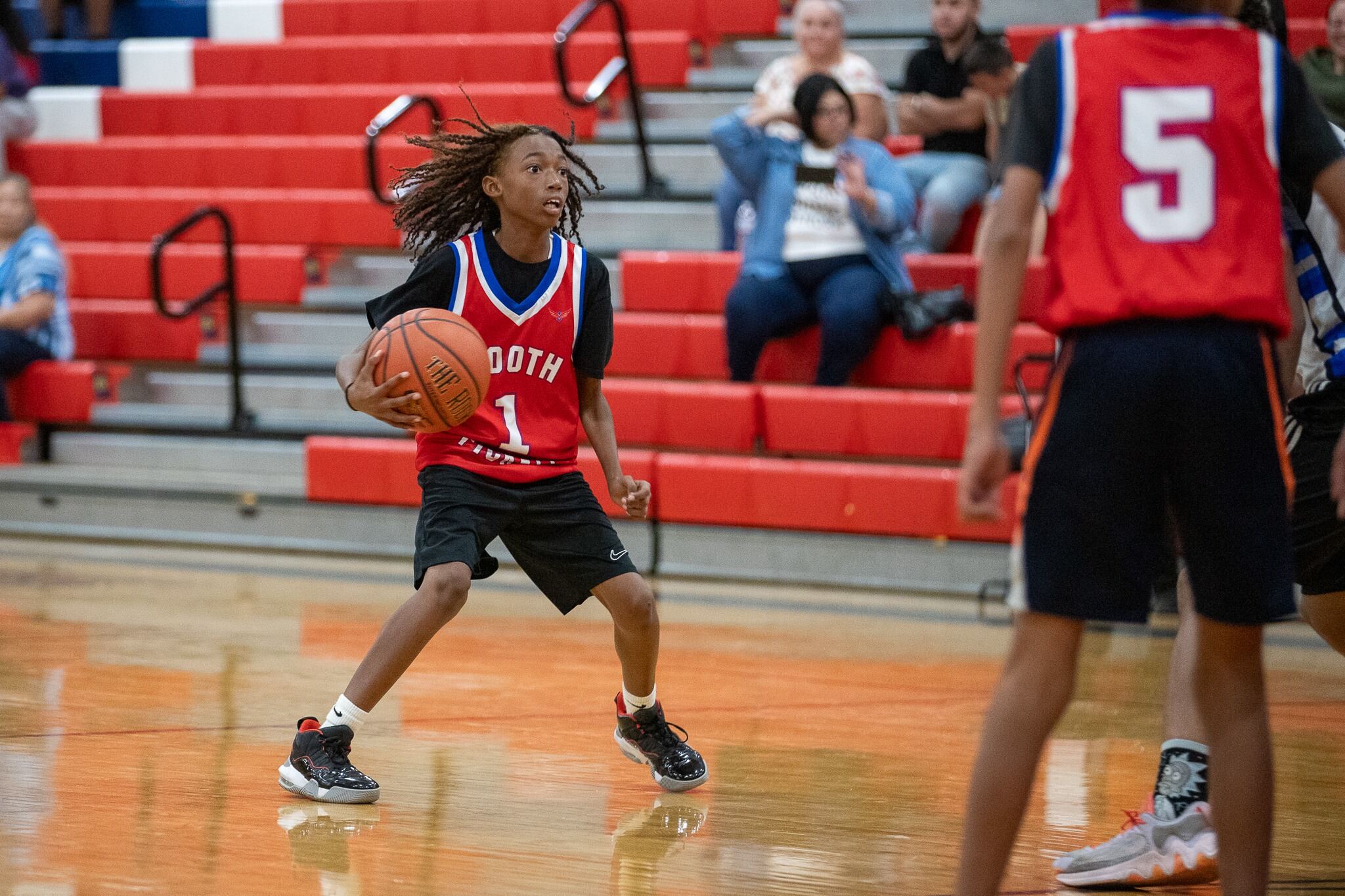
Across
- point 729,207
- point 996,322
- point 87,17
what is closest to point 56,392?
point 729,207

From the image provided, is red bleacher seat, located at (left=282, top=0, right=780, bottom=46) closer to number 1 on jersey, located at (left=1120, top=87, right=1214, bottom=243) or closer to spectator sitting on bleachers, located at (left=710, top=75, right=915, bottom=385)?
spectator sitting on bleachers, located at (left=710, top=75, right=915, bottom=385)

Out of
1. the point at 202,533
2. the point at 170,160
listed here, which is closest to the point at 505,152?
the point at 202,533

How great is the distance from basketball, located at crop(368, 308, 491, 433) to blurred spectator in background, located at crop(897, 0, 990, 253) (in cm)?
449

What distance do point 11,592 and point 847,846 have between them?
4210 mm

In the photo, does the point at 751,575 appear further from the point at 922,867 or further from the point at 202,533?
the point at 922,867

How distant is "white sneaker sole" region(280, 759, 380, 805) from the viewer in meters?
3.39

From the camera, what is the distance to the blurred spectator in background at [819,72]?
755 cm

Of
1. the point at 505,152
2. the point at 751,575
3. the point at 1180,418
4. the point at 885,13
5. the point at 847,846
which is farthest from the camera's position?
the point at 885,13

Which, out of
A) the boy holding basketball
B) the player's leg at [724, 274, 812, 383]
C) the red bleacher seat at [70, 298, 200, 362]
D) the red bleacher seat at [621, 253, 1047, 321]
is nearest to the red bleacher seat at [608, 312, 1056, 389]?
the red bleacher seat at [621, 253, 1047, 321]

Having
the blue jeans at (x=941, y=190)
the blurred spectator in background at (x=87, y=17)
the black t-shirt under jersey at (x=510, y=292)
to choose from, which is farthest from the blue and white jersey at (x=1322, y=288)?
the blurred spectator in background at (x=87, y=17)

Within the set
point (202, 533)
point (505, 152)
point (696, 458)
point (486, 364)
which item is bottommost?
point (202, 533)

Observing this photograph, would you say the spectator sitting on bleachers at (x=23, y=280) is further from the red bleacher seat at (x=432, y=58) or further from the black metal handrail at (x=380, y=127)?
the red bleacher seat at (x=432, y=58)

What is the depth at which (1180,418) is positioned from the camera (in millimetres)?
2252

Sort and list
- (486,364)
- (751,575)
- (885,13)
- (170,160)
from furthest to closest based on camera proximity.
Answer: (170,160) < (885,13) < (751,575) < (486,364)
